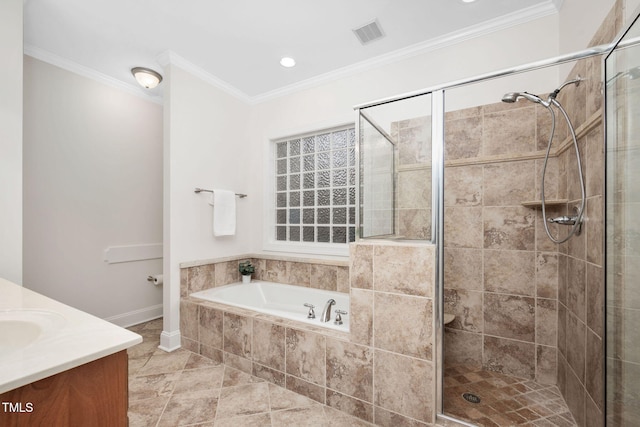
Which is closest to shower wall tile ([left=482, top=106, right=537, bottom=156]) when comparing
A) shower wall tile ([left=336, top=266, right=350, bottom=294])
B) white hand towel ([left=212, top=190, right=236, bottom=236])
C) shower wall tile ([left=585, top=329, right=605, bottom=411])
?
shower wall tile ([left=585, top=329, right=605, bottom=411])

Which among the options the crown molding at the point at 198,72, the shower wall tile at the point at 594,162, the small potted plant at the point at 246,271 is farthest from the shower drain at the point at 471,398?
the crown molding at the point at 198,72

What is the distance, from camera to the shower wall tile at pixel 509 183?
1965 mm

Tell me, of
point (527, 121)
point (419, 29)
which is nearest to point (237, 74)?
point (419, 29)

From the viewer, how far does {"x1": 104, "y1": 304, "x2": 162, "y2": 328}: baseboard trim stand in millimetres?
2923

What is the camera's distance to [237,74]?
285 cm

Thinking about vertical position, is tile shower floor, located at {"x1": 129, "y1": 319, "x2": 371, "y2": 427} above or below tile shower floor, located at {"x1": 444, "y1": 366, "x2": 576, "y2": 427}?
below

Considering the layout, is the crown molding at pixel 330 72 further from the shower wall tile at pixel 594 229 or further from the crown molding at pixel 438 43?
the shower wall tile at pixel 594 229

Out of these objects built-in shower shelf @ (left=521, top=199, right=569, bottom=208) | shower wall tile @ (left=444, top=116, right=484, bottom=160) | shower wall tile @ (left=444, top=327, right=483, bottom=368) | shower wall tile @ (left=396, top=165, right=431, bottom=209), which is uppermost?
shower wall tile @ (left=444, top=116, right=484, bottom=160)

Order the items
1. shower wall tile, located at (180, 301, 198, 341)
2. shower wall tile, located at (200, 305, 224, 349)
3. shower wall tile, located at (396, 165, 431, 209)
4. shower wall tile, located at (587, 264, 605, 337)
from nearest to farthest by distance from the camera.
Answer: shower wall tile, located at (587, 264, 605, 337) < shower wall tile, located at (396, 165, 431, 209) < shower wall tile, located at (200, 305, 224, 349) < shower wall tile, located at (180, 301, 198, 341)

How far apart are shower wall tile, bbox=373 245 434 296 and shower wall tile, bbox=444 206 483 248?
78 centimetres

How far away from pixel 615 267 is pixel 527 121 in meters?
1.30

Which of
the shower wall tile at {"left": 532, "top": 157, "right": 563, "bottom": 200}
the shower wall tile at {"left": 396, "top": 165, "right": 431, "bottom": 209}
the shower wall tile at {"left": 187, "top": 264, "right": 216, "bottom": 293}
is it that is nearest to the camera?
the shower wall tile at {"left": 396, "top": 165, "right": 431, "bottom": 209}

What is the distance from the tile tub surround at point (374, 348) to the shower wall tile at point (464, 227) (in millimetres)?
834

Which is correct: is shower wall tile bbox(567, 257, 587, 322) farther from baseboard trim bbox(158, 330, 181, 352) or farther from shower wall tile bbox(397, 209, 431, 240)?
baseboard trim bbox(158, 330, 181, 352)
